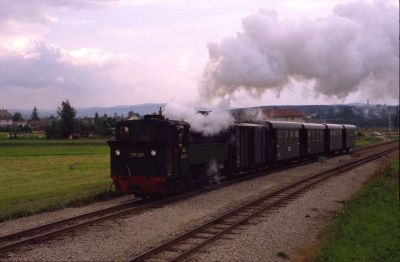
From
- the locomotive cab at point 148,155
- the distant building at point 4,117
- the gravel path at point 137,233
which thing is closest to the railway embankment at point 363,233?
the gravel path at point 137,233

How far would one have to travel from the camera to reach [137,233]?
1243 cm

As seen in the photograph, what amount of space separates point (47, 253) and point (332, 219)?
330 inches

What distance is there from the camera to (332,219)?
14617mm

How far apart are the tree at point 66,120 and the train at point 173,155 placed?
4945 cm

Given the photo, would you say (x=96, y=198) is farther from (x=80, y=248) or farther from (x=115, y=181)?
(x=80, y=248)

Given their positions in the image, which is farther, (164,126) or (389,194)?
(389,194)

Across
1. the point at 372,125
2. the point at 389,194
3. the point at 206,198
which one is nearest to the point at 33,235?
the point at 206,198

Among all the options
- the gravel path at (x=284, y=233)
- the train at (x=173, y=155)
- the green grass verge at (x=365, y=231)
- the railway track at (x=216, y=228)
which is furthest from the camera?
the train at (x=173, y=155)

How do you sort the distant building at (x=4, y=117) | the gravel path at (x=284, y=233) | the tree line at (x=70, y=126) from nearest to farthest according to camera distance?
the gravel path at (x=284, y=233) < the distant building at (x=4, y=117) < the tree line at (x=70, y=126)

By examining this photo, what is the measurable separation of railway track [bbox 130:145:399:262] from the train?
2.95 metres

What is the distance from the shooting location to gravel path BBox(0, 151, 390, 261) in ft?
34.0

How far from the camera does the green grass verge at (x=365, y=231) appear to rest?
10422mm

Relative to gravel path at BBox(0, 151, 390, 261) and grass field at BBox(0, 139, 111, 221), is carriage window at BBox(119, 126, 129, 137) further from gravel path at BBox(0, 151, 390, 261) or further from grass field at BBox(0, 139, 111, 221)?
gravel path at BBox(0, 151, 390, 261)

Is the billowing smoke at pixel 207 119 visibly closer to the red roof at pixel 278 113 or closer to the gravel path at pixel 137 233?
the gravel path at pixel 137 233
